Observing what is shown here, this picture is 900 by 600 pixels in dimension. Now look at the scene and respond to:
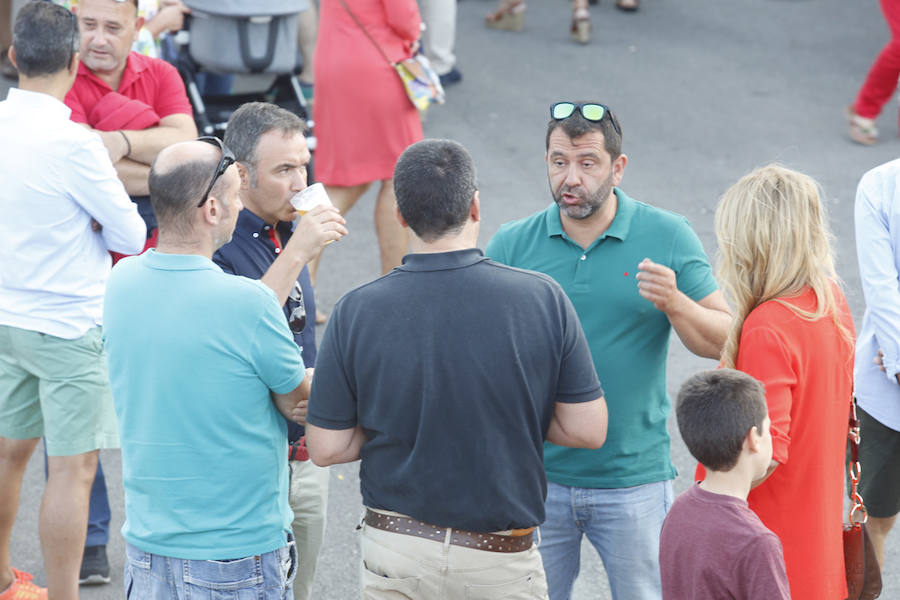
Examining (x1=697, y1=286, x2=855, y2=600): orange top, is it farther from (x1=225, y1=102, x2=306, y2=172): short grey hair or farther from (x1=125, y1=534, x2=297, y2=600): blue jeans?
(x1=225, y1=102, x2=306, y2=172): short grey hair

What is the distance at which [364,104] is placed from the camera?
6199mm

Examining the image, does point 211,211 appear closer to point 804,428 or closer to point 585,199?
point 585,199

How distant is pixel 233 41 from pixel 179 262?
401 centimetres

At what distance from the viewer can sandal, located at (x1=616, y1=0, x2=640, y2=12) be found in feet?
37.1

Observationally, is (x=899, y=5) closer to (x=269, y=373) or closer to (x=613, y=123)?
(x=613, y=123)

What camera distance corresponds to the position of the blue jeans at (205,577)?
2902mm

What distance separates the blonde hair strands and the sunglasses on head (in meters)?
0.59

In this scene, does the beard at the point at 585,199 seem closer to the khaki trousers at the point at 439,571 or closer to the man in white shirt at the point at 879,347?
the man in white shirt at the point at 879,347

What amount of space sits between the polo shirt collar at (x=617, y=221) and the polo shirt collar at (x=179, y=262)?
1.13 metres

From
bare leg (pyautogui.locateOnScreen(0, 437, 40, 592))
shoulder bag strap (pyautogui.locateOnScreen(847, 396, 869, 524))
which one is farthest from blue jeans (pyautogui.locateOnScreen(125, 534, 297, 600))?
shoulder bag strap (pyautogui.locateOnScreen(847, 396, 869, 524))

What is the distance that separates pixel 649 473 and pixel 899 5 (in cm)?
599

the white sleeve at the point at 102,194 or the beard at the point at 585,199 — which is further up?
the beard at the point at 585,199

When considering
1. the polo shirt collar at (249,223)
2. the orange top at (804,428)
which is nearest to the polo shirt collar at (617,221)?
the orange top at (804,428)

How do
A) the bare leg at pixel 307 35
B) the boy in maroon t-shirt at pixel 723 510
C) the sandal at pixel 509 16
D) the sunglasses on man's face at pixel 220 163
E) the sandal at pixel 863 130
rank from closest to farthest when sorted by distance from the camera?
the boy in maroon t-shirt at pixel 723 510 → the sunglasses on man's face at pixel 220 163 → the bare leg at pixel 307 35 → the sandal at pixel 863 130 → the sandal at pixel 509 16
